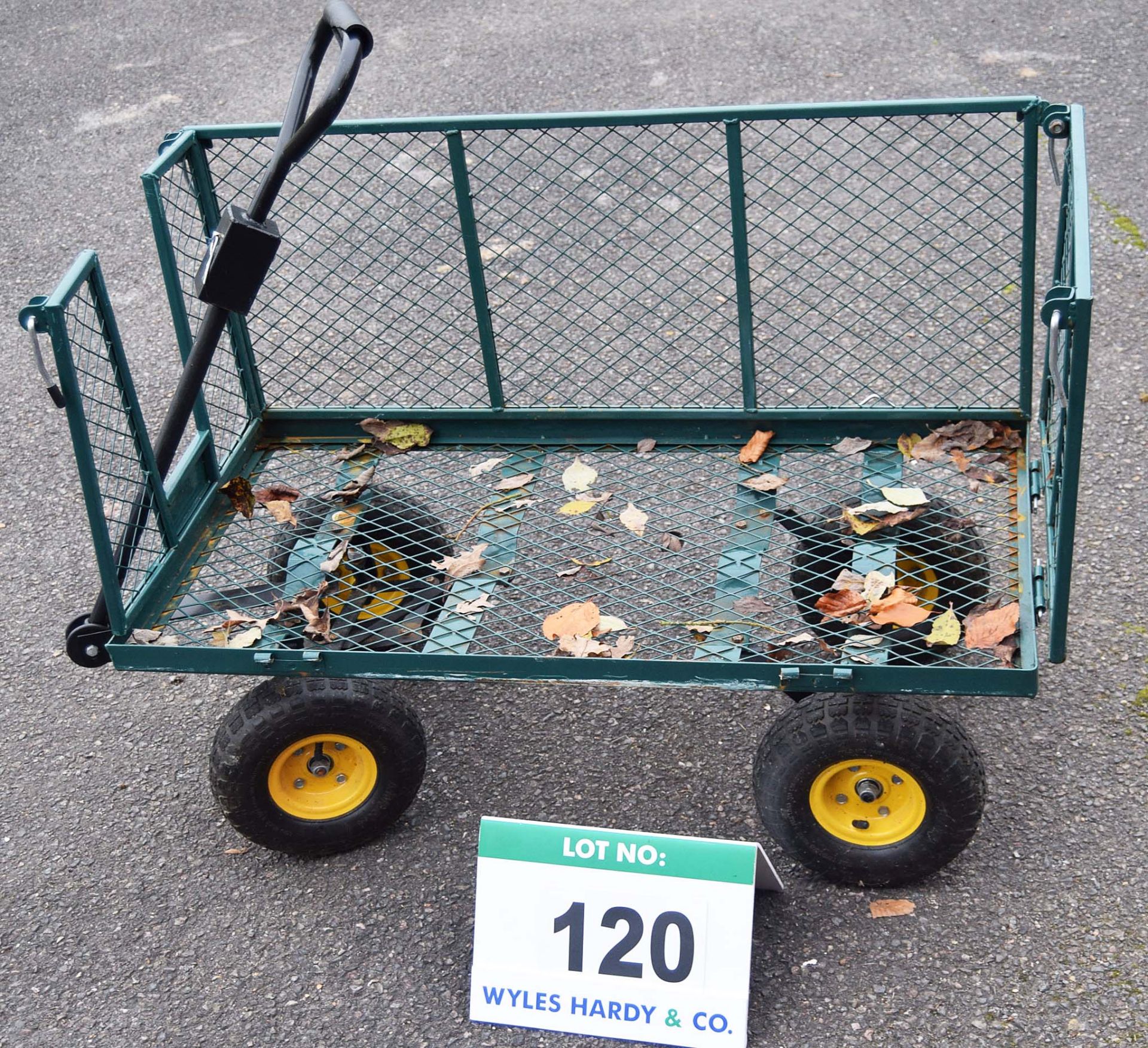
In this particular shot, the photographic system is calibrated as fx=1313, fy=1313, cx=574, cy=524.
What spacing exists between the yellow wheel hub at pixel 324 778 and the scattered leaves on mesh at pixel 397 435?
3.32 feet

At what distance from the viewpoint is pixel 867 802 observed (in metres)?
3.15

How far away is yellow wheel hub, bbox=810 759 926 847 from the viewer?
122 inches

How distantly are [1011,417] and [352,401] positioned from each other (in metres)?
2.73

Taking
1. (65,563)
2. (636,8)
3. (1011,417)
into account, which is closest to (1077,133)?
(1011,417)

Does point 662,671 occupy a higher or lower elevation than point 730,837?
higher

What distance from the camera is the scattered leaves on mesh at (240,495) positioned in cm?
375

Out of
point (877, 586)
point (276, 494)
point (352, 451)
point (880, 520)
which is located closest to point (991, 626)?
point (877, 586)

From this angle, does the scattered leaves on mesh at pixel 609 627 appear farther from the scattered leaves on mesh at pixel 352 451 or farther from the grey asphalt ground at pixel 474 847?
the scattered leaves on mesh at pixel 352 451

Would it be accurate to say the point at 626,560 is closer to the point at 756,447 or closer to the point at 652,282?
the point at 756,447

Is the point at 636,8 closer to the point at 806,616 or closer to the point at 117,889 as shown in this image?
the point at 806,616

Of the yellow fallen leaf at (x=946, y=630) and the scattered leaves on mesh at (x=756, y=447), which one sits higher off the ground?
the scattered leaves on mesh at (x=756, y=447)

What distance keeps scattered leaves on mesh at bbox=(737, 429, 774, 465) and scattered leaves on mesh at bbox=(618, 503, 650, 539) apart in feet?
1.07

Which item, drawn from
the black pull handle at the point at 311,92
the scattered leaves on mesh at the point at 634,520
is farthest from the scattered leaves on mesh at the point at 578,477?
the black pull handle at the point at 311,92

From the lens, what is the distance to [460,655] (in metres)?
3.03
